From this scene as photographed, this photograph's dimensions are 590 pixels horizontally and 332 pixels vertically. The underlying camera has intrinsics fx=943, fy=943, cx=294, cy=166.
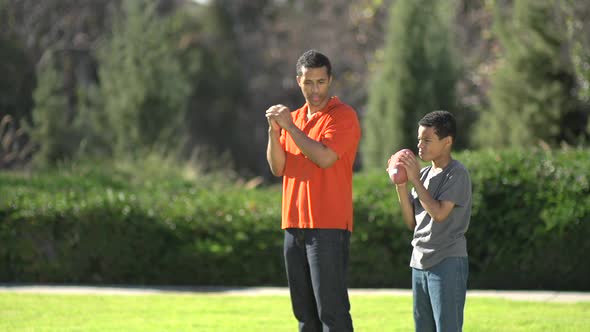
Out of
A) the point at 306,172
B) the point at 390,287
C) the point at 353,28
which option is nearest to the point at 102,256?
the point at 390,287

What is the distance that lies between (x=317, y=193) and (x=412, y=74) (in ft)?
40.7

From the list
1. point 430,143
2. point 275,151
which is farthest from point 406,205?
point 275,151

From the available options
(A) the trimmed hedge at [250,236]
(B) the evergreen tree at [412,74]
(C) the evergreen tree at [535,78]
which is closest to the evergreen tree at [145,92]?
(B) the evergreen tree at [412,74]

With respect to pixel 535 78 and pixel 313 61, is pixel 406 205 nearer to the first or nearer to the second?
pixel 313 61

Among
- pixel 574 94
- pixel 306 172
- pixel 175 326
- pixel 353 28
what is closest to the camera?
pixel 306 172

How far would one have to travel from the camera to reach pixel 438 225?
15.1ft

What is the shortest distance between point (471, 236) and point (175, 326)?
143 inches

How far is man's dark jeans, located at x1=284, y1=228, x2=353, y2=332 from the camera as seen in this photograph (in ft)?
15.5

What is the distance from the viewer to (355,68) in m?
27.4

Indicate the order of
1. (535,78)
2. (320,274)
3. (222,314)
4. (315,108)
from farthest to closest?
(535,78), (222,314), (315,108), (320,274)

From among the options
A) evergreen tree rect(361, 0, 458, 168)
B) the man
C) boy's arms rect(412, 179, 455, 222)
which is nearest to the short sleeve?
the man

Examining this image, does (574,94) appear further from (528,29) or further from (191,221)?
(191,221)

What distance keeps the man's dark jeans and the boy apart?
38 centimetres

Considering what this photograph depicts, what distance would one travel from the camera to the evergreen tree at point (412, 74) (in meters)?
16.6
